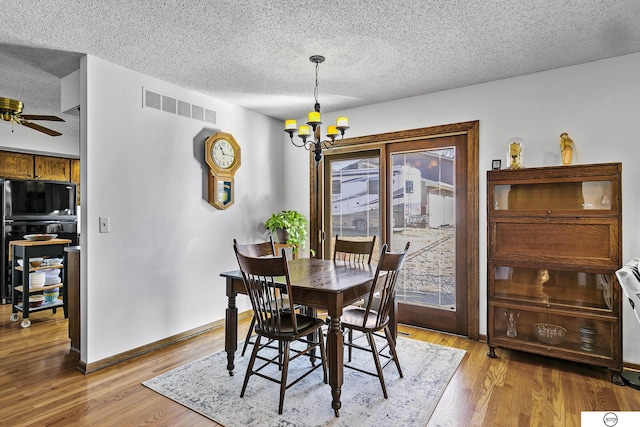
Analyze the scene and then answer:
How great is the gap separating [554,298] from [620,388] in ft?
2.37

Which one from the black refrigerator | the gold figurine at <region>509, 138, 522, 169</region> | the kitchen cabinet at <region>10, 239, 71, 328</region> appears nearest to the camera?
the gold figurine at <region>509, 138, 522, 169</region>

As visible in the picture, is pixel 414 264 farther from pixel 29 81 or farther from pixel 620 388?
pixel 29 81

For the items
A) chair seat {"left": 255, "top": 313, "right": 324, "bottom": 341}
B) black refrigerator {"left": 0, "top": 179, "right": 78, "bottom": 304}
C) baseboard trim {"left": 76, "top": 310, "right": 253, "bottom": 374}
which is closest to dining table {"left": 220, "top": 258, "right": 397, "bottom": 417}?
chair seat {"left": 255, "top": 313, "right": 324, "bottom": 341}

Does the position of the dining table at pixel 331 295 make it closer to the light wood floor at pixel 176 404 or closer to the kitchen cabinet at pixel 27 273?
the light wood floor at pixel 176 404

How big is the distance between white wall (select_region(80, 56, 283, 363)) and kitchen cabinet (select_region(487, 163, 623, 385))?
2.84m

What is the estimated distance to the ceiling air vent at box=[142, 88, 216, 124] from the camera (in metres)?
3.27

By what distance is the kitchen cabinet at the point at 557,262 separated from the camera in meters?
2.64

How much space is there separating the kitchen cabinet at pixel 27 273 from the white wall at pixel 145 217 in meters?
1.73

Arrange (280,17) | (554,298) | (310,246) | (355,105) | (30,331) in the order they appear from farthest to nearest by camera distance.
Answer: (310,246)
(355,105)
(30,331)
(554,298)
(280,17)

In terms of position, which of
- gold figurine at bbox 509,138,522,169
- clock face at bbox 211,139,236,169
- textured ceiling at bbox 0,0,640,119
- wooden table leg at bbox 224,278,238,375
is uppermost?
textured ceiling at bbox 0,0,640,119

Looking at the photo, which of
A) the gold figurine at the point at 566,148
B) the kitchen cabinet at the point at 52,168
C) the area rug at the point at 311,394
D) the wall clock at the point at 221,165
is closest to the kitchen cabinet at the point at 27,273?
the kitchen cabinet at the point at 52,168

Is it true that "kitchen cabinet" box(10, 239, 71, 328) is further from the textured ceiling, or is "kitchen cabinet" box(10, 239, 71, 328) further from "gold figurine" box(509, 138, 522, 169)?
"gold figurine" box(509, 138, 522, 169)

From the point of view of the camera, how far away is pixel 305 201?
471cm

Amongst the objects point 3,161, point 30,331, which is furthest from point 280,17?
point 3,161
